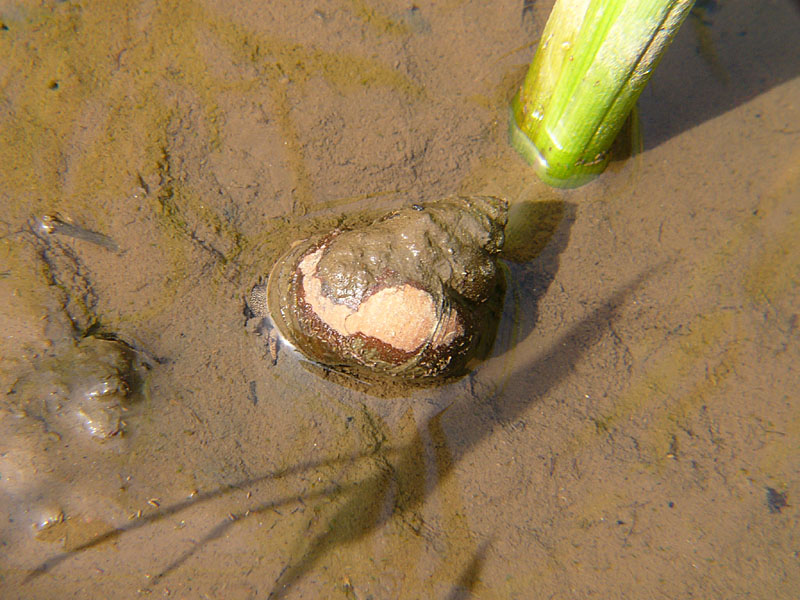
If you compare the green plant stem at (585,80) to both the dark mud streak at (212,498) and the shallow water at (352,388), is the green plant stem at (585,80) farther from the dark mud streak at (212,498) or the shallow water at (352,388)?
the dark mud streak at (212,498)

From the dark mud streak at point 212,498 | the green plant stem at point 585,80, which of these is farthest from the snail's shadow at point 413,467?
the green plant stem at point 585,80

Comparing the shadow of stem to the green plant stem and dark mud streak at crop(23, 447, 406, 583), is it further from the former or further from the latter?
the green plant stem

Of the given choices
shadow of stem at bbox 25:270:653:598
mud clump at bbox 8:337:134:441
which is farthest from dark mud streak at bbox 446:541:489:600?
mud clump at bbox 8:337:134:441

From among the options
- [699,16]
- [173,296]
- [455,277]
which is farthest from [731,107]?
[173,296]

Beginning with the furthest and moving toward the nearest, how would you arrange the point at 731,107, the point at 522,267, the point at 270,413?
1. the point at 731,107
2. the point at 522,267
3. the point at 270,413

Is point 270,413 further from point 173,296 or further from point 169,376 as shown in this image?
point 173,296

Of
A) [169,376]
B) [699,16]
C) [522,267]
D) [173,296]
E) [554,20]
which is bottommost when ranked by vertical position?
[169,376]

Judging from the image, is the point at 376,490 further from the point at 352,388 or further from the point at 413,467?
the point at 352,388
